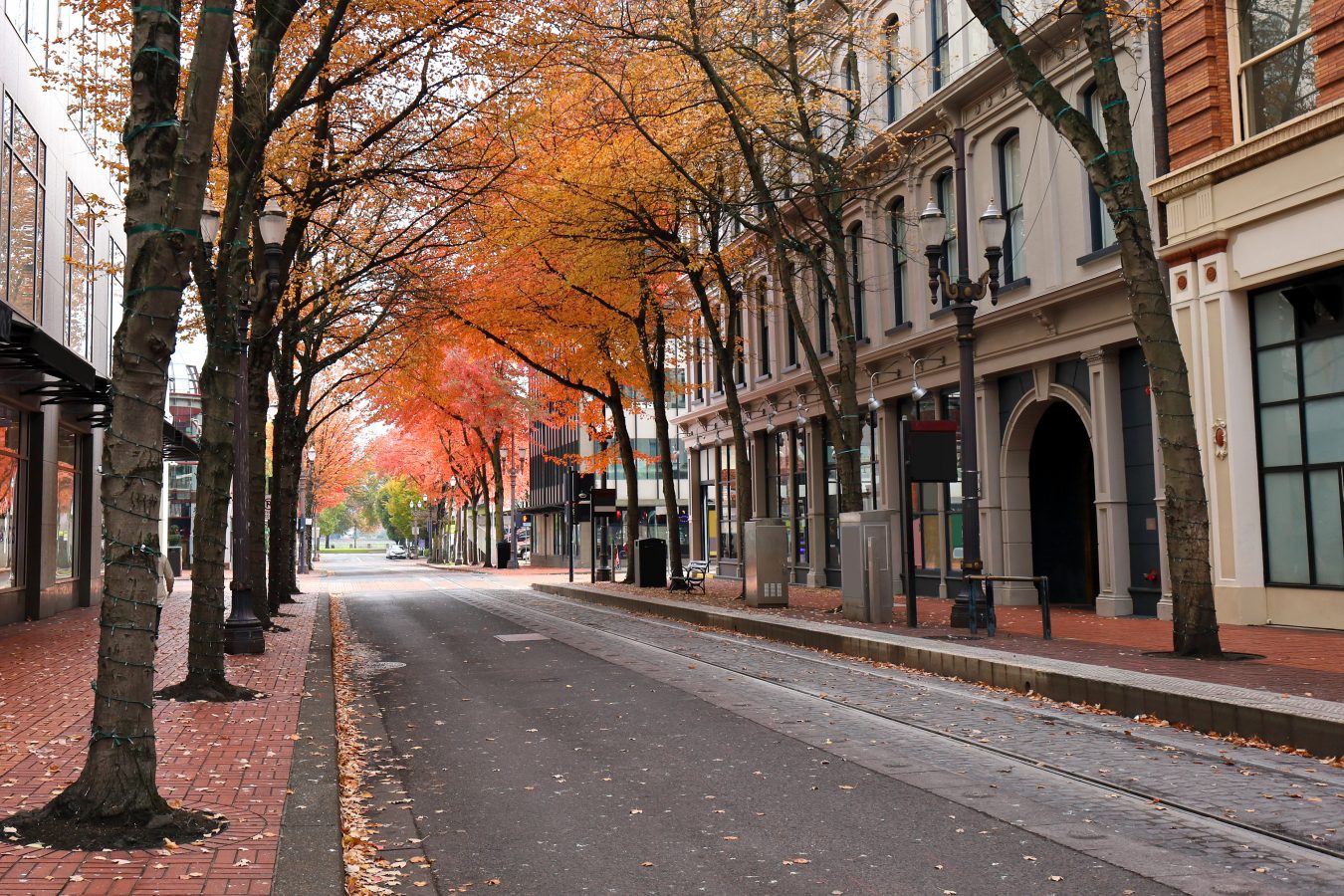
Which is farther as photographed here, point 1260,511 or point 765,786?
point 1260,511

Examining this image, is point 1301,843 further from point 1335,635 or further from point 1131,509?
point 1131,509

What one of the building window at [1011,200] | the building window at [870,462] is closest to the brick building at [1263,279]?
the building window at [1011,200]

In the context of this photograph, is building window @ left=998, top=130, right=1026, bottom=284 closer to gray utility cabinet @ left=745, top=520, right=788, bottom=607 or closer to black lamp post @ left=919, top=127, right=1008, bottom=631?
black lamp post @ left=919, top=127, right=1008, bottom=631

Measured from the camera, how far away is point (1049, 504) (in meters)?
22.4

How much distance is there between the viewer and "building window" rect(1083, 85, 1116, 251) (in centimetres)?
1928

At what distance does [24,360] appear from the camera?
619 inches

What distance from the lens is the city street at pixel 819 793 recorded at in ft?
18.1

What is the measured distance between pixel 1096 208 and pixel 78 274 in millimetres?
20509

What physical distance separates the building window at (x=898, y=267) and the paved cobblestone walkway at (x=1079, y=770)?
13.8 m

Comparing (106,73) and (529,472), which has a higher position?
(106,73)

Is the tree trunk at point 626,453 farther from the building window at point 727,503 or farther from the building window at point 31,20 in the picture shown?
the building window at point 31,20

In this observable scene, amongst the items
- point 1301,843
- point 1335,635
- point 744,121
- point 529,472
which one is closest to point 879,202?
point 744,121

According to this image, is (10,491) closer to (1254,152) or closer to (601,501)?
(601,501)

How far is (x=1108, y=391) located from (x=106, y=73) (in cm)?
2447
